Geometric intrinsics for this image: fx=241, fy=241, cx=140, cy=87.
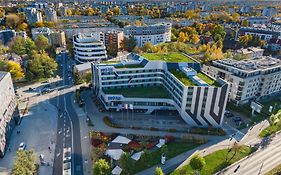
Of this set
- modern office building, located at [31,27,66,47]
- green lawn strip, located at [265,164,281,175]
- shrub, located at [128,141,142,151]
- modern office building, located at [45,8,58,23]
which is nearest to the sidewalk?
shrub, located at [128,141,142,151]

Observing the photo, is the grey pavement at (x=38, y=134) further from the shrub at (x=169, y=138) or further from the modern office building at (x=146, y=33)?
the modern office building at (x=146, y=33)

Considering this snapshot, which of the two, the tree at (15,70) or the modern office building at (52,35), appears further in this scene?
the modern office building at (52,35)

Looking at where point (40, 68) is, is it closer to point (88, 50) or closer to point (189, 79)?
point (88, 50)

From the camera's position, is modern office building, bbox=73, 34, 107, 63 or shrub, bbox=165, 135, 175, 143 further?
modern office building, bbox=73, 34, 107, 63

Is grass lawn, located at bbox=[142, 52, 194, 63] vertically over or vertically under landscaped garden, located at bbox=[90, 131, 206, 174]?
over

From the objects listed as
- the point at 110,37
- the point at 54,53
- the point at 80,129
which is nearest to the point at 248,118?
the point at 80,129

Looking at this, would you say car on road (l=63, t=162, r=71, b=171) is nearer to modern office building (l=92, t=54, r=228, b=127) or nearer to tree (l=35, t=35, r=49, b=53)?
modern office building (l=92, t=54, r=228, b=127)

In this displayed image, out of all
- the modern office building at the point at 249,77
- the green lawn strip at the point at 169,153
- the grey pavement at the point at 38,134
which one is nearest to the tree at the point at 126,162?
the green lawn strip at the point at 169,153

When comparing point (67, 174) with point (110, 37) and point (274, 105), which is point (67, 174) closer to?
point (274, 105)
